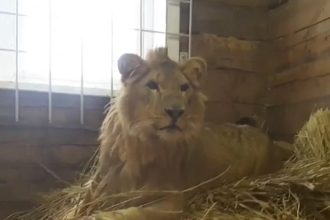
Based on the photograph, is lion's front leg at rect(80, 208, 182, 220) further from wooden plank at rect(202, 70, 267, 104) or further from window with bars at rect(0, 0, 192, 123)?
wooden plank at rect(202, 70, 267, 104)

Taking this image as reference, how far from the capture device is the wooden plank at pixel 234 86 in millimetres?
2254

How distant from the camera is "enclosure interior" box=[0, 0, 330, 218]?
6.30 ft

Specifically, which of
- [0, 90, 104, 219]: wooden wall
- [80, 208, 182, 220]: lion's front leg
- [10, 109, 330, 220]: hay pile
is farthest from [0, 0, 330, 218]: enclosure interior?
[80, 208, 182, 220]: lion's front leg

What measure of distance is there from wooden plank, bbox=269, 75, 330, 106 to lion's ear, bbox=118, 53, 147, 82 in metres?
0.73

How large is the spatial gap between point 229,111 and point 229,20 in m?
0.35

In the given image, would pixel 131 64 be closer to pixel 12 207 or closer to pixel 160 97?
pixel 160 97

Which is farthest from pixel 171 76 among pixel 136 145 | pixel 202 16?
pixel 202 16

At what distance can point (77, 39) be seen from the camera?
2102 millimetres

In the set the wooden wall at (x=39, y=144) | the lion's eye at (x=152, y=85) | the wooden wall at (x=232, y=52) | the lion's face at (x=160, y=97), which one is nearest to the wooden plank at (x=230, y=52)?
the wooden wall at (x=232, y=52)

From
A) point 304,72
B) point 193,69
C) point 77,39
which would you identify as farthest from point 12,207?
point 304,72

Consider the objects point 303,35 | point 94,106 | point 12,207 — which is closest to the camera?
point 12,207

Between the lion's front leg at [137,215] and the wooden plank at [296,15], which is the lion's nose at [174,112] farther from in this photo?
the wooden plank at [296,15]

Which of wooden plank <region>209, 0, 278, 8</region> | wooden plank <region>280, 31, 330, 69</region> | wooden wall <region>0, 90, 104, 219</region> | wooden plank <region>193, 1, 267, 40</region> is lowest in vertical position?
wooden wall <region>0, 90, 104, 219</region>

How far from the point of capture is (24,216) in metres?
1.85
